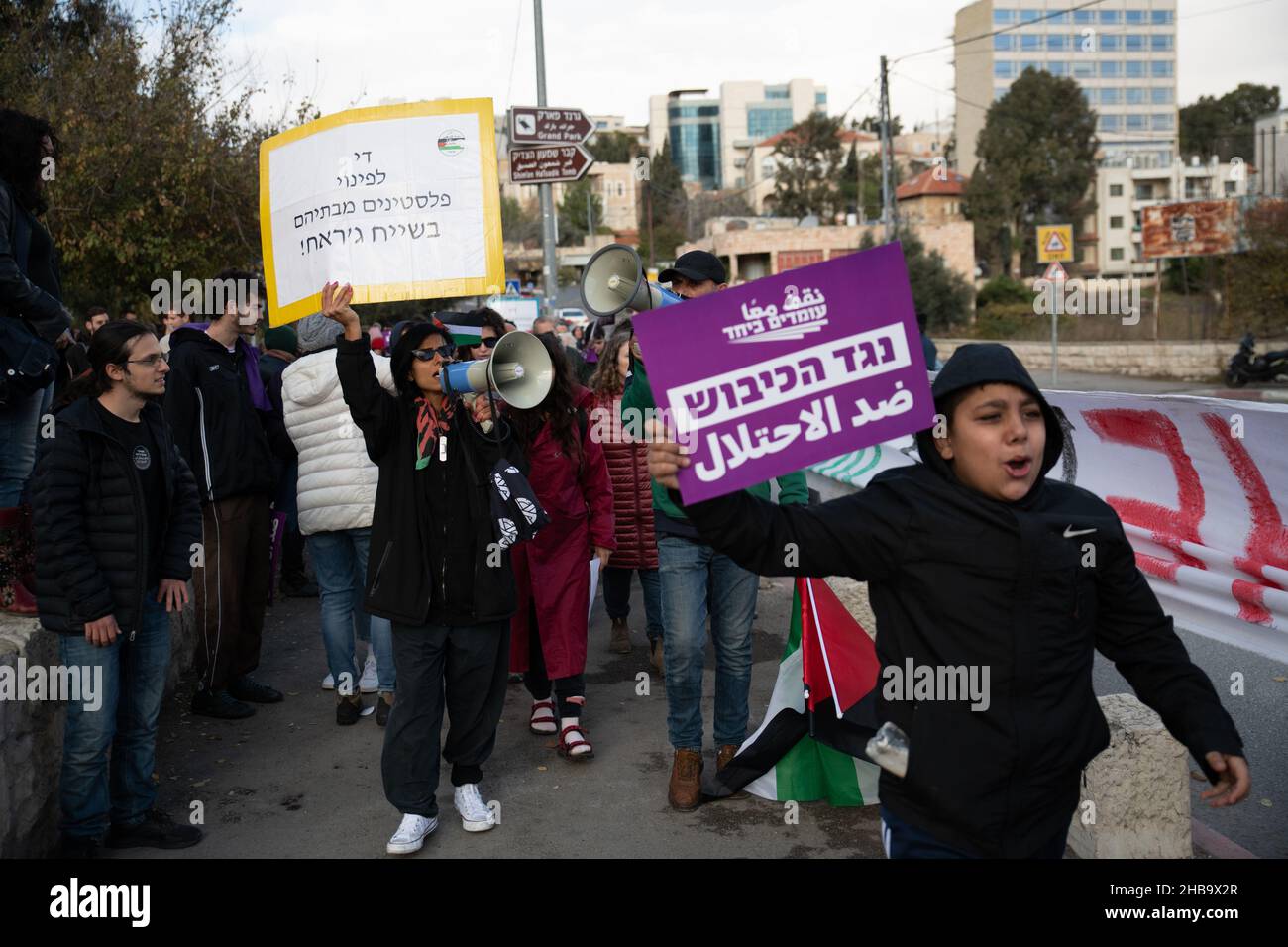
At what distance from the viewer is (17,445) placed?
18.4 feet

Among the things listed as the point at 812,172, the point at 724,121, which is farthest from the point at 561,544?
the point at 724,121

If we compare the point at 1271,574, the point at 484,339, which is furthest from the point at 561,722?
the point at 1271,574

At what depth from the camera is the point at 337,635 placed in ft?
20.2

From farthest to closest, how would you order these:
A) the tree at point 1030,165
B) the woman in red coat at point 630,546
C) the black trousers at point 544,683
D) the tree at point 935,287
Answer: the tree at point 1030,165
the tree at point 935,287
the woman in red coat at point 630,546
the black trousers at point 544,683

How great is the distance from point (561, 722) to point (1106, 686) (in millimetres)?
2871

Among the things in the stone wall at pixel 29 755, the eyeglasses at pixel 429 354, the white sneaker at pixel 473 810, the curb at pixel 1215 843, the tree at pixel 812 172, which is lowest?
the curb at pixel 1215 843

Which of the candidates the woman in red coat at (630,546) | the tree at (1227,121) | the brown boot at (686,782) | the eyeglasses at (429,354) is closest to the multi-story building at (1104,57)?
the tree at (1227,121)

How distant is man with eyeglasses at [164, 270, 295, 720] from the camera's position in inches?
249

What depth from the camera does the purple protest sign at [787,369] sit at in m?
2.77

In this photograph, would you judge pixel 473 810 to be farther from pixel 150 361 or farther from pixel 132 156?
pixel 132 156

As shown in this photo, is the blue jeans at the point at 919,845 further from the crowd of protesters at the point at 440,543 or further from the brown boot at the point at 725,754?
the brown boot at the point at 725,754

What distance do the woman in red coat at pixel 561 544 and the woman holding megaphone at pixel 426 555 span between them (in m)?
1.24

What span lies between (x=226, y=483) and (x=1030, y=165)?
7244 centimetres
